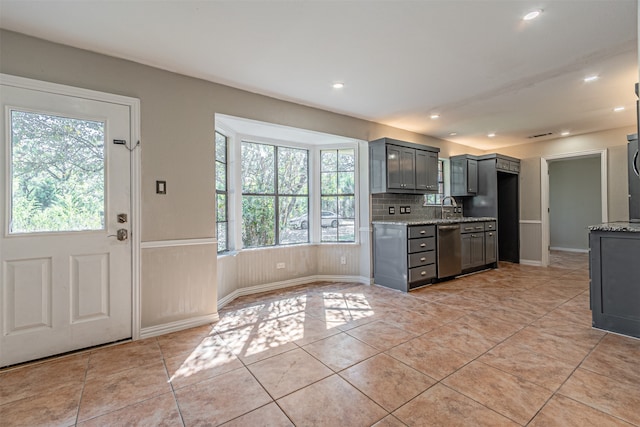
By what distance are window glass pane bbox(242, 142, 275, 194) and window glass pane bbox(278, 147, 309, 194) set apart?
13cm

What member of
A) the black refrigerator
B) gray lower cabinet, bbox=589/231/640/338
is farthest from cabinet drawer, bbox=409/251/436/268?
the black refrigerator

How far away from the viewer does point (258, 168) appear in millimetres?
4137

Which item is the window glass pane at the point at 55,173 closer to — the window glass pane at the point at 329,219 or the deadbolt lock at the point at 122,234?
the deadbolt lock at the point at 122,234

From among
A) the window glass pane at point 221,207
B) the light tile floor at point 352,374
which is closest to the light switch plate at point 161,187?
the window glass pane at point 221,207

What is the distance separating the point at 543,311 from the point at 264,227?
3.54 m

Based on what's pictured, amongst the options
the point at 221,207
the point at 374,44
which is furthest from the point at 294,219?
the point at 374,44

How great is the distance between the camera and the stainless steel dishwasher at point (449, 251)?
4.26 m

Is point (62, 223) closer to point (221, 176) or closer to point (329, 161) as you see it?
point (221, 176)

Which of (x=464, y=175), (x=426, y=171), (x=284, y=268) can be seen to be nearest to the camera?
(x=284, y=268)

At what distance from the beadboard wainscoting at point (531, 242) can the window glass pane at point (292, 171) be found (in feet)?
14.9

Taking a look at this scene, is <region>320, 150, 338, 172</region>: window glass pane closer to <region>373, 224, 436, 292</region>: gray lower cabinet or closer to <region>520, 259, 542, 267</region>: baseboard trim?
<region>373, 224, 436, 292</region>: gray lower cabinet

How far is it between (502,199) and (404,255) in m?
3.58

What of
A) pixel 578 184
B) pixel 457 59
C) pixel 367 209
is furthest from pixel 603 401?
pixel 578 184

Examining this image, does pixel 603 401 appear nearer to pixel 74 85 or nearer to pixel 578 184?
pixel 74 85
